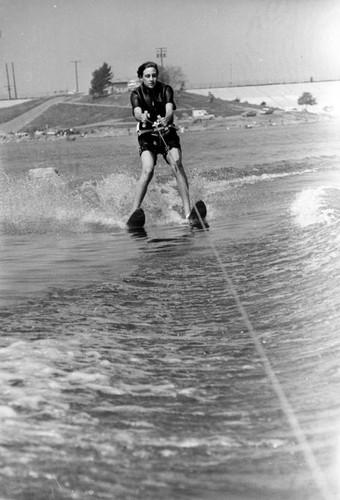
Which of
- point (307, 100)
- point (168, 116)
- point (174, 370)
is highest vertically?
point (168, 116)

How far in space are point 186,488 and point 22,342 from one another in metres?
1.29

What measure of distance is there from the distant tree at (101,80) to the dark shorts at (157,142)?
104m

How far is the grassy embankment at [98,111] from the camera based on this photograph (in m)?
94.2

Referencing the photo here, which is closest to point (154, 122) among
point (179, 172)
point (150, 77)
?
point (150, 77)

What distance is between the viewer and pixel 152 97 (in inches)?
309

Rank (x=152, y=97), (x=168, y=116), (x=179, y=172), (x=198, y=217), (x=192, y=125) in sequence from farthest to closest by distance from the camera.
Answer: (x=192, y=125), (x=179, y=172), (x=152, y=97), (x=168, y=116), (x=198, y=217)

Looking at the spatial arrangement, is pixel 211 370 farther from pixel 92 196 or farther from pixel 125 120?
pixel 125 120

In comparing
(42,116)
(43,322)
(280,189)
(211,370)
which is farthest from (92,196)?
(42,116)

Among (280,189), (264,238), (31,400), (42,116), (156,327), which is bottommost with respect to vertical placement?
(42,116)

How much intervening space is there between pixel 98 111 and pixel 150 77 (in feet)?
304

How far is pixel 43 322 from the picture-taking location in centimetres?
338

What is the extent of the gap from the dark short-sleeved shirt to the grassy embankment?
8219cm

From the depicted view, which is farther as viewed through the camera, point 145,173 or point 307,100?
point 307,100

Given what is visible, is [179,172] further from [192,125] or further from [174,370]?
[192,125]
